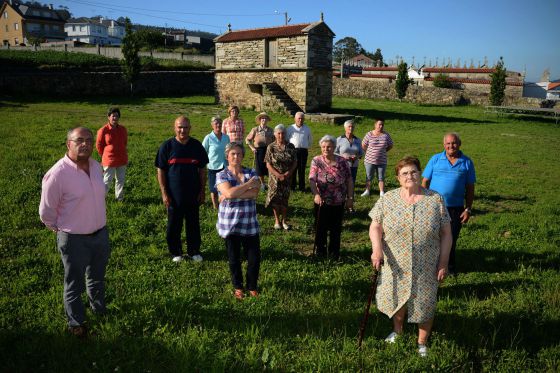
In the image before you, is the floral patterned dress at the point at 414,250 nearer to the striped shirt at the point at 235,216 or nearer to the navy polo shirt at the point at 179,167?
the striped shirt at the point at 235,216

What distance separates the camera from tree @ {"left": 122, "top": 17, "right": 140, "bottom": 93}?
33906 millimetres

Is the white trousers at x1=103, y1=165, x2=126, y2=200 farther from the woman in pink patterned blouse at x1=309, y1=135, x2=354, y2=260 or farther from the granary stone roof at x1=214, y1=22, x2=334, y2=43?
the granary stone roof at x1=214, y1=22, x2=334, y2=43

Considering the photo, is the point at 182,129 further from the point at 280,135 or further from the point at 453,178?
the point at 453,178

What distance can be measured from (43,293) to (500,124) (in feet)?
92.7

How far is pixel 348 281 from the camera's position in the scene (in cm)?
561

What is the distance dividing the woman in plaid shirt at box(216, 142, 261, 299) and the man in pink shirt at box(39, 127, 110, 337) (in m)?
1.35

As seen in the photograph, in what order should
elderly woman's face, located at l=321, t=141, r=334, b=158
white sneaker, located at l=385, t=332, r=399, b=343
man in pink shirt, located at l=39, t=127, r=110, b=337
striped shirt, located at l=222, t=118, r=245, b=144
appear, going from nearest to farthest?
man in pink shirt, located at l=39, t=127, r=110, b=337 < white sneaker, located at l=385, t=332, r=399, b=343 < elderly woman's face, located at l=321, t=141, r=334, b=158 < striped shirt, located at l=222, t=118, r=245, b=144

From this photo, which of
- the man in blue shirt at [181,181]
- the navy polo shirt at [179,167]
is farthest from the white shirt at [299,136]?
the navy polo shirt at [179,167]

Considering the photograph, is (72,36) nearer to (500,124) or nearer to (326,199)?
(500,124)

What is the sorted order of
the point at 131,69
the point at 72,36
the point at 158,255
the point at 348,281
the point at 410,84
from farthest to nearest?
→ the point at 72,36 → the point at 410,84 → the point at 131,69 → the point at 158,255 → the point at 348,281

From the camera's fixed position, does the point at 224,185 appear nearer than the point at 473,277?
Yes

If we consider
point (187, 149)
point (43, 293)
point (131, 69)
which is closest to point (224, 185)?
point (187, 149)

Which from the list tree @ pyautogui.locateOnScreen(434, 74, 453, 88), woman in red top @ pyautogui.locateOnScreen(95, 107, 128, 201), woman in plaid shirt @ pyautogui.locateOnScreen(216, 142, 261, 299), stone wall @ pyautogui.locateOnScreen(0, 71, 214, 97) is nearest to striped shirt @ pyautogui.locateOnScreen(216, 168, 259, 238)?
woman in plaid shirt @ pyautogui.locateOnScreen(216, 142, 261, 299)

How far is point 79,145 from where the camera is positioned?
396cm
